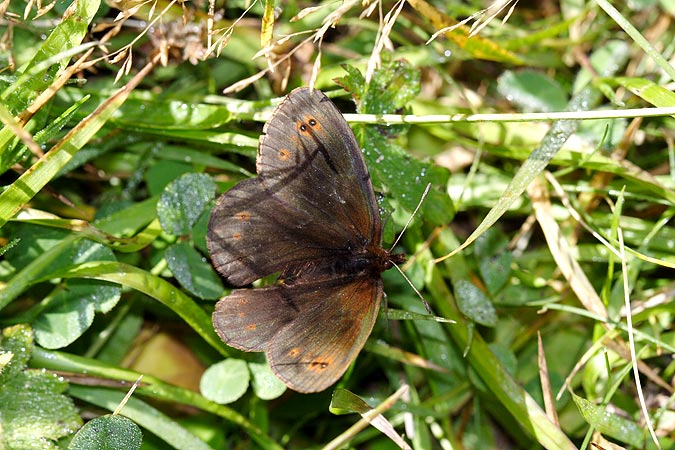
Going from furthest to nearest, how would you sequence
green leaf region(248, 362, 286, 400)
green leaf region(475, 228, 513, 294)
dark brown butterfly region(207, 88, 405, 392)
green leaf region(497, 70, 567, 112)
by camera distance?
1. green leaf region(497, 70, 567, 112)
2. green leaf region(475, 228, 513, 294)
3. green leaf region(248, 362, 286, 400)
4. dark brown butterfly region(207, 88, 405, 392)

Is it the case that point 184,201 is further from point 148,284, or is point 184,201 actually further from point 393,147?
point 393,147

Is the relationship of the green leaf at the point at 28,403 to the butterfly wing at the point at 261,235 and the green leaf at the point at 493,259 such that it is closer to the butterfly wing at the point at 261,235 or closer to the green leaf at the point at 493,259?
the butterfly wing at the point at 261,235

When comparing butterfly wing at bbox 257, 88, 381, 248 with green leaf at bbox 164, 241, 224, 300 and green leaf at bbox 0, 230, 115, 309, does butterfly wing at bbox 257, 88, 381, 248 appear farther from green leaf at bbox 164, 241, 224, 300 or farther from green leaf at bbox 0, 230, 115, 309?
green leaf at bbox 0, 230, 115, 309

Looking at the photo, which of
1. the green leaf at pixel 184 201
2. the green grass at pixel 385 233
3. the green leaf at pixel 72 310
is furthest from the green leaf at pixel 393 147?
the green leaf at pixel 72 310

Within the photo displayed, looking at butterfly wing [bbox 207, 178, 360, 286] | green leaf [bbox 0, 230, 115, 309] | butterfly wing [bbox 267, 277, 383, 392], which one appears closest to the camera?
butterfly wing [bbox 267, 277, 383, 392]

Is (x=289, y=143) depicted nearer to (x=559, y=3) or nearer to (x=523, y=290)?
(x=523, y=290)

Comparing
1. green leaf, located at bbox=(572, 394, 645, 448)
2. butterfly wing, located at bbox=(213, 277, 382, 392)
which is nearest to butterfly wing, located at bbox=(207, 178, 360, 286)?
butterfly wing, located at bbox=(213, 277, 382, 392)
